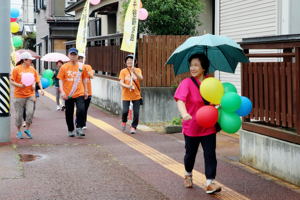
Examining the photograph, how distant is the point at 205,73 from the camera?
268 inches

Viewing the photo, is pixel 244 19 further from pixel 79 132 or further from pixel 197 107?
pixel 197 107

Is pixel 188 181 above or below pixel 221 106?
below

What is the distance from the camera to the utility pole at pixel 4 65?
10.3 meters

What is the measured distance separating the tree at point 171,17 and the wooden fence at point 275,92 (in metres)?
6.82

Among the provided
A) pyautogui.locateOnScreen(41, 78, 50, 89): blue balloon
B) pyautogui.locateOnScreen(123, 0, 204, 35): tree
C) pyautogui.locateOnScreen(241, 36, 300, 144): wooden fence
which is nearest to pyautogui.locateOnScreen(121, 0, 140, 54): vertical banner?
pyautogui.locateOnScreen(123, 0, 204, 35): tree

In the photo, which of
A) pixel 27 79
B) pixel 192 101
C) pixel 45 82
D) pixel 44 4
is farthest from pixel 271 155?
pixel 44 4

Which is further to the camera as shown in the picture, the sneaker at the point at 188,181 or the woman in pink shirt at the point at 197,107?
the sneaker at the point at 188,181

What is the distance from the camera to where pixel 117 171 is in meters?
Answer: 7.98

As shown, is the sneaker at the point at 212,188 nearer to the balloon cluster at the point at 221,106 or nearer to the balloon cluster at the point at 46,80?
the balloon cluster at the point at 221,106

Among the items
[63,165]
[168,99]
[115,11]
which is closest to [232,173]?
[63,165]

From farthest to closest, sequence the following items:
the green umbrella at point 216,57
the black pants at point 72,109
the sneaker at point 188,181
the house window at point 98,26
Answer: the house window at point 98,26 → the black pants at point 72,109 → the green umbrella at point 216,57 → the sneaker at point 188,181

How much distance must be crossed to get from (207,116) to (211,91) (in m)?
0.29

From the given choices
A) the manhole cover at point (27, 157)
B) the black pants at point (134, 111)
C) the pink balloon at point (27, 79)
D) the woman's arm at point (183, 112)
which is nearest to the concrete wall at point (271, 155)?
the woman's arm at point (183, 112)

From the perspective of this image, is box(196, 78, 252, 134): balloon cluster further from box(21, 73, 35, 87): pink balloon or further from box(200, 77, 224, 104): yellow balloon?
box(21, 73, 35, 87): pink balloon
